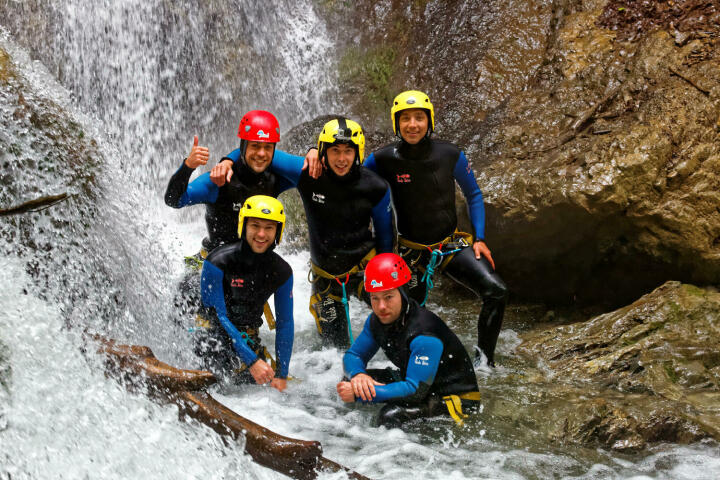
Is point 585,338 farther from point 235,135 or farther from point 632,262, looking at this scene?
point 235,135

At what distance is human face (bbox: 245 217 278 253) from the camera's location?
4.84m

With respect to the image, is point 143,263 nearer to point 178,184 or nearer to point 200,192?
point 200,192

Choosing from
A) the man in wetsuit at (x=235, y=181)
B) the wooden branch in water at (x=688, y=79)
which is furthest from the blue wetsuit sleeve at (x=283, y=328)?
the wooden branch in water at (x=688, y=79)

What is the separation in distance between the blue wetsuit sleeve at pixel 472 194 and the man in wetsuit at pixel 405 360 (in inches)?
51.2

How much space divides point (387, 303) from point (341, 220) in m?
1.10

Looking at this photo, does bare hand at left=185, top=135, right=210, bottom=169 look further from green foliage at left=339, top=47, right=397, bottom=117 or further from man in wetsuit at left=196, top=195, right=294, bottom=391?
green foliage at left=339, top=47, right=397, bottom=117

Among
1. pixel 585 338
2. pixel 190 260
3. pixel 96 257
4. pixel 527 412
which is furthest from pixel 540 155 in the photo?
pixel 96 257

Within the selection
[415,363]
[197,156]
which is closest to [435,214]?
[415,363]

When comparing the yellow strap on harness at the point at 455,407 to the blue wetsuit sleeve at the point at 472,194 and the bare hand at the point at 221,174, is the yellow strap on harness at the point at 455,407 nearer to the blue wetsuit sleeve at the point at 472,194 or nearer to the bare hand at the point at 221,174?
the blue wetsuit sleeve at the point at 472,194

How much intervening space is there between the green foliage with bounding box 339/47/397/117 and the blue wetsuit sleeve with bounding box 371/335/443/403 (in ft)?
18.2

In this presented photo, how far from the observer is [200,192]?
521 centimetres

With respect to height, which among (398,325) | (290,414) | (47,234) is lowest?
(290,414)

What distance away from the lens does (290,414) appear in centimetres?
500

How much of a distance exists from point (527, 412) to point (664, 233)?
105 inches
